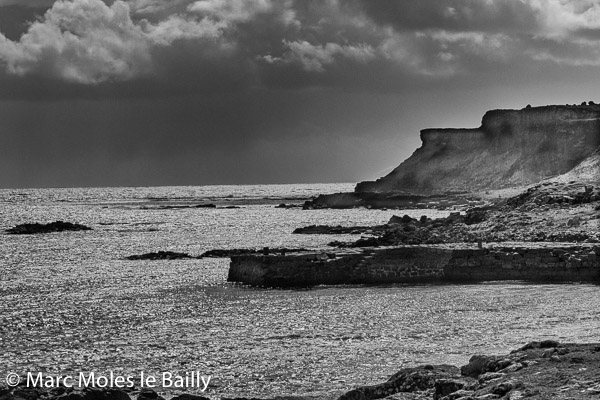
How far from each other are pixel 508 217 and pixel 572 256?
16.6 m

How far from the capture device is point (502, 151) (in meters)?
143

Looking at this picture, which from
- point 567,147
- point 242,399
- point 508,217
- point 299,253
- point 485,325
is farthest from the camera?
point 567,147

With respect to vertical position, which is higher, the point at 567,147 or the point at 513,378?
the point at 567,147

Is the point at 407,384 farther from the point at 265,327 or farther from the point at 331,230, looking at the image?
the point at 331,230

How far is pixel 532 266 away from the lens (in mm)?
33156

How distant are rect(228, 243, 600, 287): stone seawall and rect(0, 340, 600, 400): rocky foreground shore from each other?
17.5 m

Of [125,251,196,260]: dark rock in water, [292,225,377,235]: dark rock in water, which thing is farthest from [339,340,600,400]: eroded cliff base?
[292,225,377,235]: dark rock in water

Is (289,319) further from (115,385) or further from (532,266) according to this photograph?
(532,266)

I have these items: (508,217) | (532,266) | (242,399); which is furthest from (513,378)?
(508,217)

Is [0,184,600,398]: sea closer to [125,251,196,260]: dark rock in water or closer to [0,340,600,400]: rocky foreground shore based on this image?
[0,340,600,400]: rocky foreground shore

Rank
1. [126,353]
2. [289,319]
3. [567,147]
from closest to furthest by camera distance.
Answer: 1. [126,353]
2. [289,319]
3. [567,147]

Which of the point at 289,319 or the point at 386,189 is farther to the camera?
the point at 386,189
